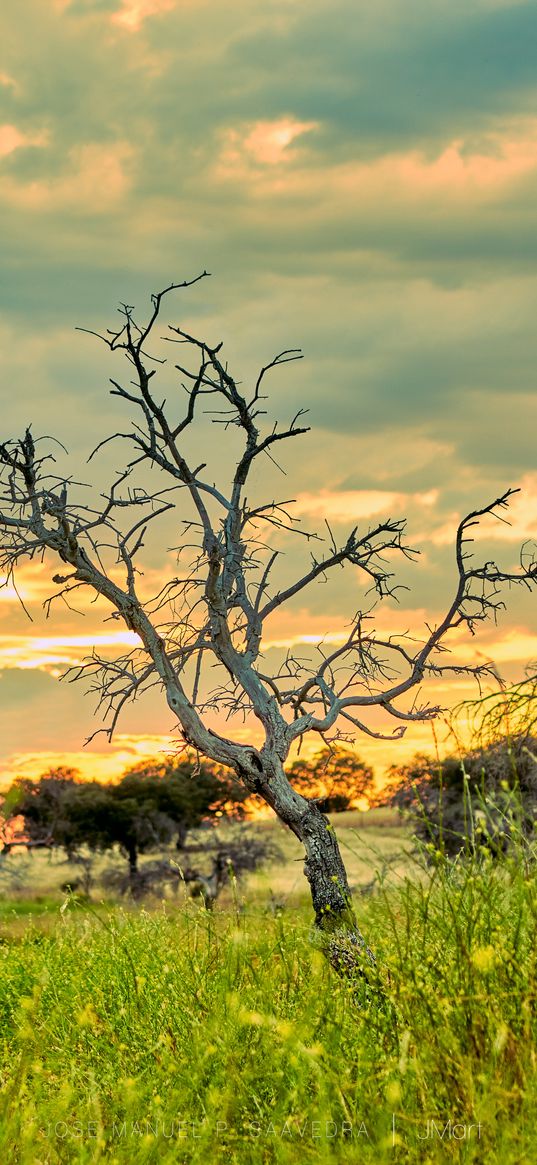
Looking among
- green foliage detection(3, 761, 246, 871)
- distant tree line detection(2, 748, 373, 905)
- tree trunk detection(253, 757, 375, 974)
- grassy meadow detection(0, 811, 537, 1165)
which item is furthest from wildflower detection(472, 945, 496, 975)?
green foliage detection(3, 761, 246, 871)

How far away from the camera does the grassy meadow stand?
4836 mm

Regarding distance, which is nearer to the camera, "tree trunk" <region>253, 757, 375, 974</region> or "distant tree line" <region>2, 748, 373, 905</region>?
"tree trunk" <region>253, 757, 375, 974</region>

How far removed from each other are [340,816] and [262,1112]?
146 ft

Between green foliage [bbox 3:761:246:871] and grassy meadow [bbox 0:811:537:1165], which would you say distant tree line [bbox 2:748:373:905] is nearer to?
green foliage [bbox 3:761:246:871]

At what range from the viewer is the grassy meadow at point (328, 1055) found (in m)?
4.84

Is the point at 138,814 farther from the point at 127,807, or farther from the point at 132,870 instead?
the point at 132,870

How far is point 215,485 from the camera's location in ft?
37.0

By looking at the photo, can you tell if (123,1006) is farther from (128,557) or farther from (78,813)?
(78,813)

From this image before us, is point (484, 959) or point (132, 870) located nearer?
point (484, 959)

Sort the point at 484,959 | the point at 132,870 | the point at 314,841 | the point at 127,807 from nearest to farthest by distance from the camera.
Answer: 1. the point at 484,959
2. the point at 314,841
3. the point at 132,870
4. the point at 127,807

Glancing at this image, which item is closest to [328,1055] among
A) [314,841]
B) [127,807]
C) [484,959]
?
[484,959]

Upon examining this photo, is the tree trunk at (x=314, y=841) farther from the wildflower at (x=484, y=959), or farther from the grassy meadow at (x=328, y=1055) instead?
Answer: the wildflower at (x=484, y=959)

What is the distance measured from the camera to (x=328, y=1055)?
17.5 ft

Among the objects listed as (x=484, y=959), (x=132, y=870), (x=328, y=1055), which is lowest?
(x=132, y=870)
